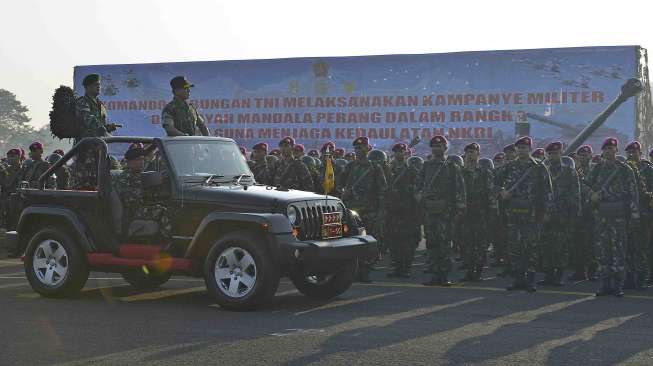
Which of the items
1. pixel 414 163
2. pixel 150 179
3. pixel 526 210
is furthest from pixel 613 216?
pixel 150 179

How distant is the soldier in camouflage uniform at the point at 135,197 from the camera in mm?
10859

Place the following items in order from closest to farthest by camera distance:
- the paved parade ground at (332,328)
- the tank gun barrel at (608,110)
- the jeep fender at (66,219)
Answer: the paved parade ground at (332,328) → the jeep fender at (66,219) → the tank gun barrel at (608,110)

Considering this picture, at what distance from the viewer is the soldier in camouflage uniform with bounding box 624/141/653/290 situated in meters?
13.4

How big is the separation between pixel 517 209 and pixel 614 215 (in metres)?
1.29

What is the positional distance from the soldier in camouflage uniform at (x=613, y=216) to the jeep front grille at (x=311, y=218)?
3.99 metres

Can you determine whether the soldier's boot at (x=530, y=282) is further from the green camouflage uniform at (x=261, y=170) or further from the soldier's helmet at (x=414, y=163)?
the green camouflage uniform at (x=261, y=170)

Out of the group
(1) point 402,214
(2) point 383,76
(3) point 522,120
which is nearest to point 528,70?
(3) point 522,120

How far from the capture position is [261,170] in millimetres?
17875

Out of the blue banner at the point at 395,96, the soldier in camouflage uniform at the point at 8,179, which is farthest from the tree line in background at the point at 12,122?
the soldier in camouflage uniform at the point at 8,179

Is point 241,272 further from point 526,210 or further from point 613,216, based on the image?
point 613,216

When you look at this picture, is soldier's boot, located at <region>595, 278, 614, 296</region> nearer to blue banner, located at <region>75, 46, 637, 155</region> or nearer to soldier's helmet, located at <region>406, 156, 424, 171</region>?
soldier's helmet, located at <region>406, 156, 424, 171</region>

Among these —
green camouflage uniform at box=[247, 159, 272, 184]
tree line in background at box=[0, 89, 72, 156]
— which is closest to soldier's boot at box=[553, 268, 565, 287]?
green camouflage uniform at box=[247, 159, 272, 184]

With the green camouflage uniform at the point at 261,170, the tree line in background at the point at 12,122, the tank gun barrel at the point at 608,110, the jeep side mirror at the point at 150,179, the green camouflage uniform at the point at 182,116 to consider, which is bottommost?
the jeep side mirror at the point at 150,179

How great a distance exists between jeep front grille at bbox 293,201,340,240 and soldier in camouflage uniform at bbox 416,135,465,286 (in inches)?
110
